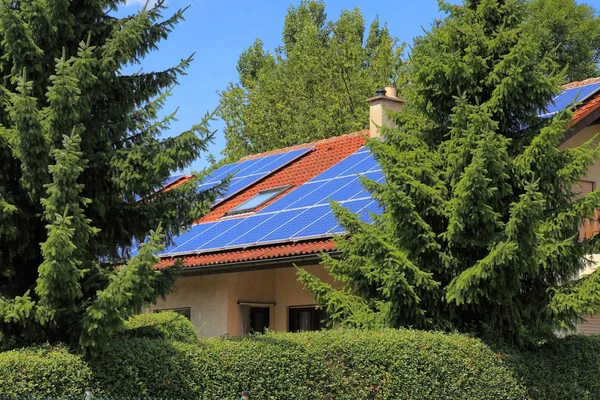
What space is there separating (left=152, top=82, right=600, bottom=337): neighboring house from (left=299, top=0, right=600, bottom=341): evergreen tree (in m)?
2.34

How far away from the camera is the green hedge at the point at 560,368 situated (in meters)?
13.7

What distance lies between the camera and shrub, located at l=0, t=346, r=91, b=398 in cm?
944

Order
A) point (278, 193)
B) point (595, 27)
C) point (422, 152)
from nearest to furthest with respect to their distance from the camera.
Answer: point (422, 152), point (278, 193), point (595, 27)

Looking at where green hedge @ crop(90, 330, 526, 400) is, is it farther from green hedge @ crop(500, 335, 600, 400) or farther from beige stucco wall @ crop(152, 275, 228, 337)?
beige stucco wall @ crop(152, 275, 228, 337)

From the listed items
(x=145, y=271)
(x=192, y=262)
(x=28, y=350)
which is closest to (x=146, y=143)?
(x=145, y=271)

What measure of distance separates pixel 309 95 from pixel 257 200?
28476 millimetres

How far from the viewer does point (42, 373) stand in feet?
31.6

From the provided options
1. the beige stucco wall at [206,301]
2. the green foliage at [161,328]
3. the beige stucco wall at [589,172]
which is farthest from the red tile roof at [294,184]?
the green foliage at [161,328]

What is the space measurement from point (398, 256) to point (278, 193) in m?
8.67

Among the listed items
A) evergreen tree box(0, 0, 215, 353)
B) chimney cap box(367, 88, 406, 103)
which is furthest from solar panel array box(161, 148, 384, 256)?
evergreen tree box(0, 0, 215, 353)

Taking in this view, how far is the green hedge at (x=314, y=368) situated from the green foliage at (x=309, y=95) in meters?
32.5

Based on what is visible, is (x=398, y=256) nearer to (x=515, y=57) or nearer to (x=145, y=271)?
(x=515, y=57)

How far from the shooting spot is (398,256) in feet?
45.1

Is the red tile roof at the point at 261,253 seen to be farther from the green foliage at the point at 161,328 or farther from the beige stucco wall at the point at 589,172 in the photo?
the beige stucco wall at the point at 589,172
